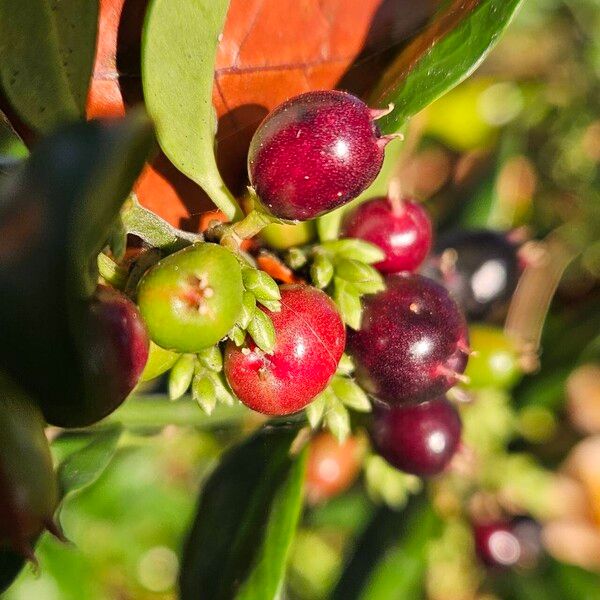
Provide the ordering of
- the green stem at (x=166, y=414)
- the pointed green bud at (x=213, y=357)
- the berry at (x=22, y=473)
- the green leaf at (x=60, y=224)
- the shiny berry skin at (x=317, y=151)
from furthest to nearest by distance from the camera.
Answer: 1. the green stem at (x=166, y=414)
2. the pointed green bud at (x=213, y=357)
3. the shiny berry skin at (x=317, y=151)
4. the berry at (x=22, y=473)
5. the green leaf at (x=60, y=224)

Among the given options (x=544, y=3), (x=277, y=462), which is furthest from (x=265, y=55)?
(x=544, y=3)

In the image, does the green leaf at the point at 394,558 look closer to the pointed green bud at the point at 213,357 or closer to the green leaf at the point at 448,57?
the pointed green bud at the point at 213,357

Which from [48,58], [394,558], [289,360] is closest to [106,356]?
[289,360]

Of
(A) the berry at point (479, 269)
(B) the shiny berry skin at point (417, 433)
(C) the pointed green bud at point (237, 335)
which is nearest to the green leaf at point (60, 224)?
(C) the pointed green bud at point (237, 335)

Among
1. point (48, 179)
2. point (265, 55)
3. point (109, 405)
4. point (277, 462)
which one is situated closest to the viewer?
point (48, 179)

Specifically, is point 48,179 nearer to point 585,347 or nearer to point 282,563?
point 282,563

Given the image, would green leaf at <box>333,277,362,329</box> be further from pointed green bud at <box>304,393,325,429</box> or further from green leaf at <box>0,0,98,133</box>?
green leaf at <box>0,0,98,133</box>

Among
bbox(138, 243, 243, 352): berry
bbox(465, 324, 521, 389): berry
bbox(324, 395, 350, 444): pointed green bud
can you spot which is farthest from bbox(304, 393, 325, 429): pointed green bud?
bbox(465, 324, 521, 389): berry
